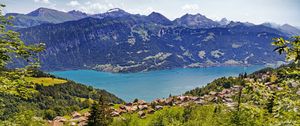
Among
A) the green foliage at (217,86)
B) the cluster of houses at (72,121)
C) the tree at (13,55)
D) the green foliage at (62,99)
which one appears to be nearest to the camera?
the tree at (13,55)

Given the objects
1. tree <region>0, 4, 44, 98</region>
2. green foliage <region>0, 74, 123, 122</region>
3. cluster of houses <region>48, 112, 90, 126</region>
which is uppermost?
tree <region>0, 4, 44, 98</region>

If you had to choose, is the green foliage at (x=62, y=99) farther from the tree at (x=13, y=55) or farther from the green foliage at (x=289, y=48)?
the green foliage at (x=289, y=48)

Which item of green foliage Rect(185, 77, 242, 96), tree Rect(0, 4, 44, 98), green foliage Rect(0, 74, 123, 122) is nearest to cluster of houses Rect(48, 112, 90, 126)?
green foliage Rect(0, 74, 123, 122)

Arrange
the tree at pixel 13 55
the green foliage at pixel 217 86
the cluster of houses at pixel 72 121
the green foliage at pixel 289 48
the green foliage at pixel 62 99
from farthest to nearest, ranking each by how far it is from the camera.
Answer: the green foliage at pixel 217 86, the green foliage at pixel 62 99, the cluster of houses at pixel 72 121, the tree at pixel 13 55, the green foliage at pixel 289 48

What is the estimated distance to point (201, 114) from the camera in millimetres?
78375

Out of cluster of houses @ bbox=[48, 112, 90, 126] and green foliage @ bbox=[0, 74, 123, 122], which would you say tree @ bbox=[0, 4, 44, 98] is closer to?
cluster of houses @ bbox=[48, 112, 90, 126]

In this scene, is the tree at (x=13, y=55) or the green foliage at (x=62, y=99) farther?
the green foliage at (x=62, y=99)

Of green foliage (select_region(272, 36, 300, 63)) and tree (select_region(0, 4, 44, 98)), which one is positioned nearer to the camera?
green foliage (select_region(272, 36, 300, 63))

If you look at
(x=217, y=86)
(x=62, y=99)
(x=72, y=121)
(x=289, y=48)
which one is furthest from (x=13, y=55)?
(x=62, y=99)

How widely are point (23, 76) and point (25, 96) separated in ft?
1.96

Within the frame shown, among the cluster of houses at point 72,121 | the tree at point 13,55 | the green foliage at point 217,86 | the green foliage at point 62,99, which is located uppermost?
the tree at point 13,55

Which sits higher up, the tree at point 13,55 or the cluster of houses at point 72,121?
the tree at point 13,55

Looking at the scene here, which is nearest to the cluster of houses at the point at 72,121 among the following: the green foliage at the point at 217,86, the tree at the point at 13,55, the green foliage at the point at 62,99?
the green foliage at the point at 62,99

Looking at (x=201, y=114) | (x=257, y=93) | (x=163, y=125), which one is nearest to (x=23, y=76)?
(x=257, y=93)
